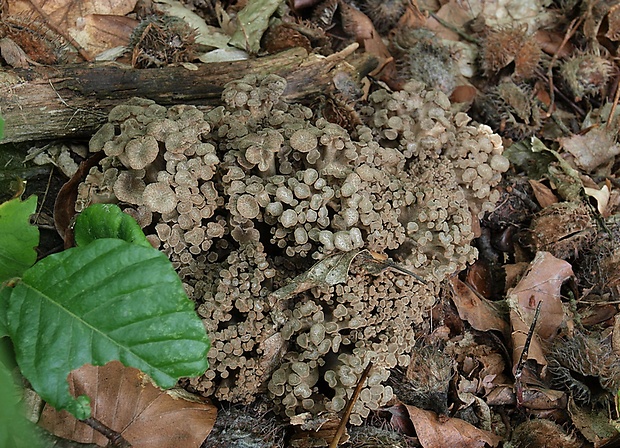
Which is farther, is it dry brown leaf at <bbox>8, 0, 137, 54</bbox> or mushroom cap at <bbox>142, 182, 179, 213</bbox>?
dry brown leaf at <bbox>8, 0, 137, 54</bbox>

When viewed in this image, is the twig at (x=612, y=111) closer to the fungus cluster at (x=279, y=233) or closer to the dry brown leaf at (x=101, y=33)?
the fungus cluster at (x=279, y=233)

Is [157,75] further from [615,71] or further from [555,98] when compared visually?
[615,71]

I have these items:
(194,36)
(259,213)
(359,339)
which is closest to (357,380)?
(359,339)

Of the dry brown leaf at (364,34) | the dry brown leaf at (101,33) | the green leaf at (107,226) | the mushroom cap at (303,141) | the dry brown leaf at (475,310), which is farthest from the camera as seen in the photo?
the dry brown leaf at (364,34)

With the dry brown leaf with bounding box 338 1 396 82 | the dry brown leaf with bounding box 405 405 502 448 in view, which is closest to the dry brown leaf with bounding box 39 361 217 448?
the dry brown leaf with bounding box 405 405 502 448

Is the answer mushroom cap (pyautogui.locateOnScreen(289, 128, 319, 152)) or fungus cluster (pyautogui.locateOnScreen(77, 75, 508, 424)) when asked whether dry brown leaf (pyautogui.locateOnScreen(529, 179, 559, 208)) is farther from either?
mushroom cap (pyautogui.locateOnScreen(289, 128, 319, 152))

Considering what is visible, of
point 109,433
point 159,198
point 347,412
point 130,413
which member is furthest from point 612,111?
point 109,433

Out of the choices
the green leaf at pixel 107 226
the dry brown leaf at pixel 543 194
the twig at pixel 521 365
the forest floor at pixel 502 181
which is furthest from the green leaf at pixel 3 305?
the dry brown leaf at pixel 543 194
